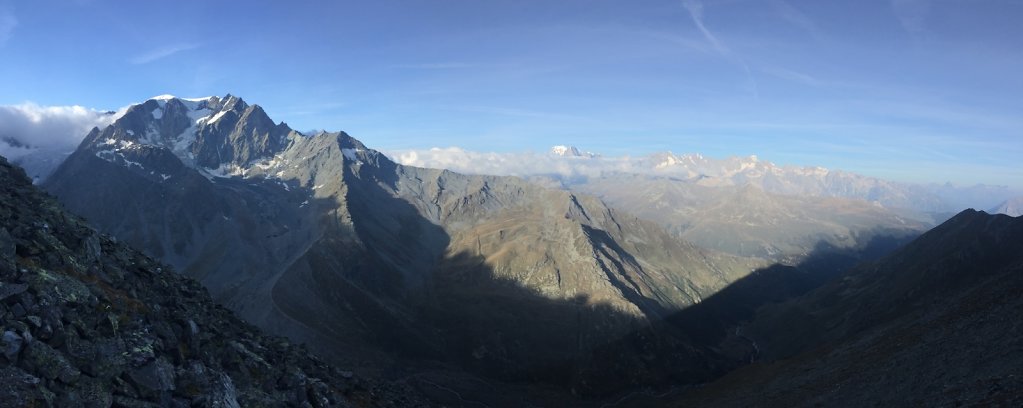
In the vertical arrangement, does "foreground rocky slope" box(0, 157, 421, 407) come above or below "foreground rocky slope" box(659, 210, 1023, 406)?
above

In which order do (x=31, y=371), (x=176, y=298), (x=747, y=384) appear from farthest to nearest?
1. (x=747, y=384)
2. (x=176, y=298)
3. (x=31, y=371)

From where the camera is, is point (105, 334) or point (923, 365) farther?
point (923, 365)

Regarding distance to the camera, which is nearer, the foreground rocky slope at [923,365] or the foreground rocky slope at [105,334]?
the foreground rocky slope at [105,334]

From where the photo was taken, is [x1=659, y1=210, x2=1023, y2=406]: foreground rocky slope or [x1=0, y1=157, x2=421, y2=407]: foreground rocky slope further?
[x1=659, y1=210, x2=1023, y2=406]: foreground rocky slope

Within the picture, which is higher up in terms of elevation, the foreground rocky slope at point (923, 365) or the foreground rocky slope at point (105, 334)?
the foreground rocky slope at point (105, 334)

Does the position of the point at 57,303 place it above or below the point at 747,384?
above

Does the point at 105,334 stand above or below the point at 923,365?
above

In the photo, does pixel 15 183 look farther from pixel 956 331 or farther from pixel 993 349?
pixel 956 331

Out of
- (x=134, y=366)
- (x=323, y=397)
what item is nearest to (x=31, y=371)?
(x=134, y=366)
